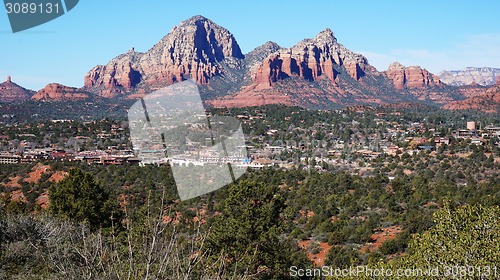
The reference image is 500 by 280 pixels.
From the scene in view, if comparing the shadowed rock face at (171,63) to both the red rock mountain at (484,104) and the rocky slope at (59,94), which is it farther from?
the red rock mountain at (484,104)

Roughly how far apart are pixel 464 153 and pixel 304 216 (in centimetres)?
1800

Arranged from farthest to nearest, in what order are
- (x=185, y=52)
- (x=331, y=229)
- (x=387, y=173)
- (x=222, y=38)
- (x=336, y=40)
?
(x=222, y=38) → (x=336, y=40) → (x=185, y=52) → (x=387, y=173) → (x=331, y=229)

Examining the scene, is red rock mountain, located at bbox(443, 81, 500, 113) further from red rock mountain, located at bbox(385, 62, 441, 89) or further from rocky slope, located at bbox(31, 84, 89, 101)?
rocky slope, located at bbox(31, 84, 89, 101)

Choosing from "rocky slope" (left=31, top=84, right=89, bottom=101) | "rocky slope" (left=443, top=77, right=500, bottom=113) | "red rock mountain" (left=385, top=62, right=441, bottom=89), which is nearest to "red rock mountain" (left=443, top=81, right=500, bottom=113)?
"rocky slope" (left=443, top=77, right=500, bottom=113)

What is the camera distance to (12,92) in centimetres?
9862

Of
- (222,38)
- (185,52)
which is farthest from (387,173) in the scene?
(222,38)

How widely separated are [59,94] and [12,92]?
21433 millimetres

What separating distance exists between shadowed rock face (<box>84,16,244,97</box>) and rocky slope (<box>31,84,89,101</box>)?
15.0m

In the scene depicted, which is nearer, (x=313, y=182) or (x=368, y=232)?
(x=368, y=232)

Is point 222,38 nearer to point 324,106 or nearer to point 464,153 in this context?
point 324,106

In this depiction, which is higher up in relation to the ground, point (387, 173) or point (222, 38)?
point (222, 38)

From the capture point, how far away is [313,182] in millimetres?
26953

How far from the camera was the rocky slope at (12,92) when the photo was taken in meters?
94.8

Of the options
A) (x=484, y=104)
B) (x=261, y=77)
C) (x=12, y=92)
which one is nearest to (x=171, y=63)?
(x=261, y=77)
